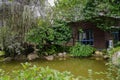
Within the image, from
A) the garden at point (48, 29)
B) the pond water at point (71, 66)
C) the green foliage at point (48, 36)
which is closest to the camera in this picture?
the pond water at point (71, 66)

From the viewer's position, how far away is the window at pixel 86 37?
17.6 m

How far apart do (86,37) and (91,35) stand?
405 millimetres

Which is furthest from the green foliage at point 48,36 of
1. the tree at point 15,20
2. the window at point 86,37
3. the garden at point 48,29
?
the window at point 86,37

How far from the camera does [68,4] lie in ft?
53.9

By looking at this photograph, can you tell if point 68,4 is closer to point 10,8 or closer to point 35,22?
point 35,22

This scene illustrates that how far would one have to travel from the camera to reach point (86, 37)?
17.7 metres

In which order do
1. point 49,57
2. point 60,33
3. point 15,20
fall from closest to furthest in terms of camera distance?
point 15,20, point 49,57, point 60,33

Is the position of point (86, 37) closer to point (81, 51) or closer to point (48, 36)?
point (81, 51)

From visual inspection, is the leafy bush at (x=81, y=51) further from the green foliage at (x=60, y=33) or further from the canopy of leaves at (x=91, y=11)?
the canopy of leaves at (x=91, y=11)

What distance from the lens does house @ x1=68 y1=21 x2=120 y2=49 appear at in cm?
1708

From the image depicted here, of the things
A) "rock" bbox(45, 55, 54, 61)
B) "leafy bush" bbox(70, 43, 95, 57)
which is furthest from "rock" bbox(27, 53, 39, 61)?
"leafy bush" bbox(70, 43, 95, 57)

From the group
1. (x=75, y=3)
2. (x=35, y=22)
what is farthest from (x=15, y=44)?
(x=75, y=3)

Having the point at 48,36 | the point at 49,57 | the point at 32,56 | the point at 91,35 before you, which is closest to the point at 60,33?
the point at 48,36

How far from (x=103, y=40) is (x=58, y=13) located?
387 cm
